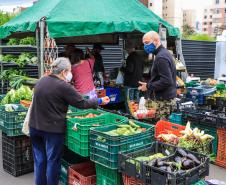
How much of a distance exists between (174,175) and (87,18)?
12.8 ft

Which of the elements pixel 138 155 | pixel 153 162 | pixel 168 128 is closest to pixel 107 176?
pixel 138 155

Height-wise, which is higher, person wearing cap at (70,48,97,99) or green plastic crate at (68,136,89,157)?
person wearing cap at (70,48,97,99)

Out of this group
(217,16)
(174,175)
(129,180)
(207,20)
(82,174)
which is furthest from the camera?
(207,20)

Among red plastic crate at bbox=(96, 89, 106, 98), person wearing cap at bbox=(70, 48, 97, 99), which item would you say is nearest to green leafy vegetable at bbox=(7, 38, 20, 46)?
red plastic crate at bbox=(96, 89, 106, 98)

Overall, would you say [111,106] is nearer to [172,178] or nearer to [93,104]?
[93,104]

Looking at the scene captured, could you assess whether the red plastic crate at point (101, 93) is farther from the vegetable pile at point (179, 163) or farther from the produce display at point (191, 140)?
the vegetable pile at point (179, 163)

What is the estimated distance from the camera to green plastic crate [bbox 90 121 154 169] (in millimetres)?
3443

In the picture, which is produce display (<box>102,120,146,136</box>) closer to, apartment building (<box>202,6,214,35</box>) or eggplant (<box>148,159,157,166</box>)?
eggplant (<box>148,159,157,166</box>)

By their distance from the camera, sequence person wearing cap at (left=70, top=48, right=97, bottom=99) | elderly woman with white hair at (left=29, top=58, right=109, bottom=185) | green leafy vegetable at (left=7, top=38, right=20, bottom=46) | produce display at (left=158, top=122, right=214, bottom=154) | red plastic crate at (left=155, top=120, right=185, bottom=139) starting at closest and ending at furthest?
elderly woman with white hair at (left=29, top=58, right=109, bottom=185)
produce display at (left=158, top=122, right=214, bottom=154)
red plastic crate at (left=155, top=120, right=185, bottom=139)
person wearing cap at (left=70, top=48, right=97, bottom=99)
green leafy vegetable at (left=7, top=38, right=20, bottom=46)

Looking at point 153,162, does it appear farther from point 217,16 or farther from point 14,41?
point 217,16

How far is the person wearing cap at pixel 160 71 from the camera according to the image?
4.92 metres

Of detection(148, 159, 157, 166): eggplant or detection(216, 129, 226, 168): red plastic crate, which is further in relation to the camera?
detection(216, 129, 226, 168): red plastic crate

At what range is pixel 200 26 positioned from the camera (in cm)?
13375

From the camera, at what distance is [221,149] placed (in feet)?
18.2
